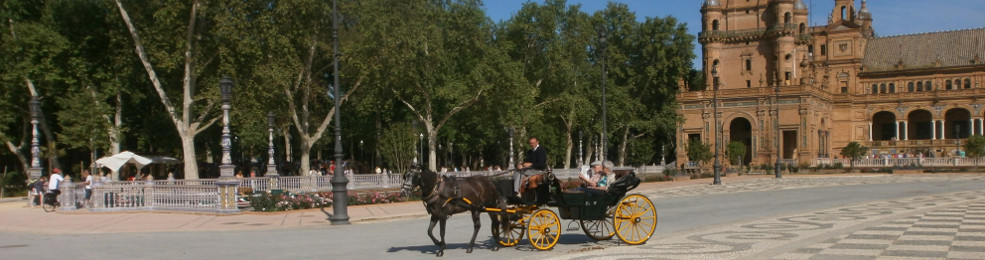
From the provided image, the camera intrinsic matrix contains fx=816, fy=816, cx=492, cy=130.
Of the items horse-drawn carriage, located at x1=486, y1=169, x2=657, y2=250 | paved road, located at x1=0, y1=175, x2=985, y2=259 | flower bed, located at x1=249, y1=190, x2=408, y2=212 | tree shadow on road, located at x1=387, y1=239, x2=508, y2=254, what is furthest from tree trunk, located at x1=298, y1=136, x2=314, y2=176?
horse-drawn carriage, located at x1=486, y1=169, x2=657, y2=250

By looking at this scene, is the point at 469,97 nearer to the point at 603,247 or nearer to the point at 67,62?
the point at 67,62

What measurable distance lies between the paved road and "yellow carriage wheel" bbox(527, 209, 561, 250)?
152 millimetres

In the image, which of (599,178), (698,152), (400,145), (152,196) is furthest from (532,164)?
(698,152)

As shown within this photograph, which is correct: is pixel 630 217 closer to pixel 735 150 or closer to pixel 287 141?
pixel 287 141

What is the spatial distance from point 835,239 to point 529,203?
16.5 ft

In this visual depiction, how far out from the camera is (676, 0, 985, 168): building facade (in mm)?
72125

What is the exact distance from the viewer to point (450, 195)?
1235 cm

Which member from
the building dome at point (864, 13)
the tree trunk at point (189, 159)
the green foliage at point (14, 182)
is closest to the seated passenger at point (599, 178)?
the tree trunk at point (189, 159)

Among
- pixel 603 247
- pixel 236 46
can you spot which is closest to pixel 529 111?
pixel 236 46

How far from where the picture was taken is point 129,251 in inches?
537

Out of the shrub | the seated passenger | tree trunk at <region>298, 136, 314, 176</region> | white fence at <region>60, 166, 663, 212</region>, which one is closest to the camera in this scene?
the seated passenger

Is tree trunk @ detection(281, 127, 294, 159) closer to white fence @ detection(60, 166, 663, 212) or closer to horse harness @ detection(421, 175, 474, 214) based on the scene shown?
white fence @ detection(60, 166, 663, 212)

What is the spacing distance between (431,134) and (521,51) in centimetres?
1042

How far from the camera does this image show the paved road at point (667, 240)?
12008 mm
